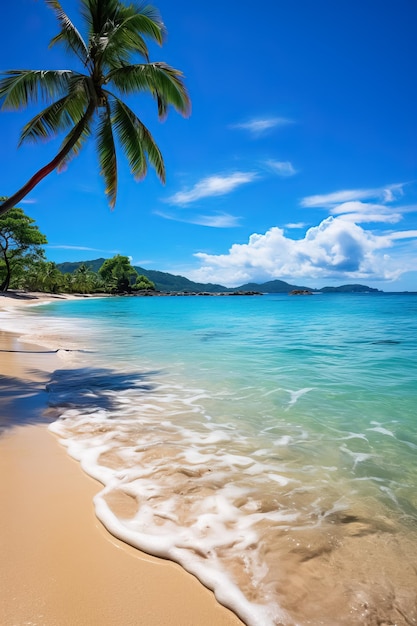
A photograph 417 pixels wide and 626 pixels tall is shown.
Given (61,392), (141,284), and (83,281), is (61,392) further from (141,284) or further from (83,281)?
(141,284)

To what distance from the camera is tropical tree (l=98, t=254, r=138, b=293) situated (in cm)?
12325

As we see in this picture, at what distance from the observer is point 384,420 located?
6195 mm

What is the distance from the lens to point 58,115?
12.4 meters

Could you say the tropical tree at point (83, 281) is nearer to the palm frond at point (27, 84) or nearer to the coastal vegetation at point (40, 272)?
the coastal vegetation at point (40, 272)

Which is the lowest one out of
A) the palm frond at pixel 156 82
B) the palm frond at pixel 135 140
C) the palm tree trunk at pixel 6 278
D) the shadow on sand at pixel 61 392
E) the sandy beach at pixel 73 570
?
the shadow on sand at pixel 61 392

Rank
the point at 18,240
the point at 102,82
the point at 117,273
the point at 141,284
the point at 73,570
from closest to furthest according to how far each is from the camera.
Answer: the point at 73,570 → the point at 102,82 → the point at 18,240 → the point at 117,273 → the point at 141,284

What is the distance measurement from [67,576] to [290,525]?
1794mm

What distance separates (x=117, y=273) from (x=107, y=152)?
114 metres

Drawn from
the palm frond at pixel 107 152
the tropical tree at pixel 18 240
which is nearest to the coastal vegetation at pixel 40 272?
the tropical tree at pixel 18 240

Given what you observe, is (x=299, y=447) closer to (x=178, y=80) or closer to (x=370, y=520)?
(x=370, y=520)

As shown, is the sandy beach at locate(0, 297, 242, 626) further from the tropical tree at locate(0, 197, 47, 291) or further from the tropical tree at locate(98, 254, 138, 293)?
the tropical tree at locate(98, 254, 138, 293)

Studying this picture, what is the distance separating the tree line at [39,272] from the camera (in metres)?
53.1

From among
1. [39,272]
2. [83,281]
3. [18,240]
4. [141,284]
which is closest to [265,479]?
[18,240]

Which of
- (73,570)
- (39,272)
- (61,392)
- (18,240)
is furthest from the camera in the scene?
(39,272)
